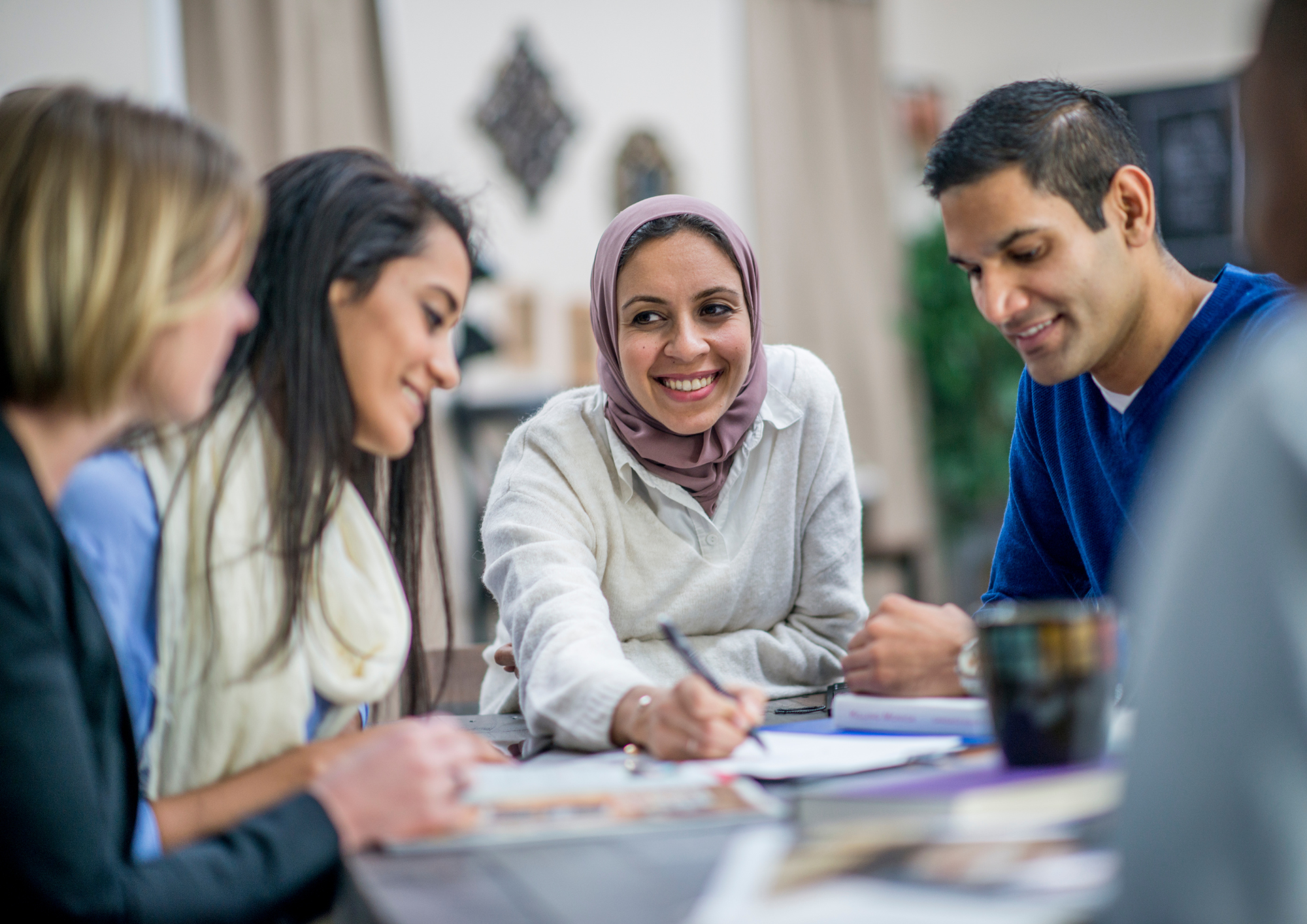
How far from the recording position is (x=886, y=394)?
5754mm

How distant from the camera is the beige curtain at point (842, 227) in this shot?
18.1 feet

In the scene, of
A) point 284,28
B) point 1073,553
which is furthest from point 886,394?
point 1073,553

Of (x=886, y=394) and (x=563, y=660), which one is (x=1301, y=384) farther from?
(x=886, y=394)

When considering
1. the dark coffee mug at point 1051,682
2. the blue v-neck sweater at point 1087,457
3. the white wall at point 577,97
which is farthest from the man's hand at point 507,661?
the white wall at point 577,97

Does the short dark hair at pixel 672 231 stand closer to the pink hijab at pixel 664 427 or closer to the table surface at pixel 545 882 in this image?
the pink hijab at pixel 664 427

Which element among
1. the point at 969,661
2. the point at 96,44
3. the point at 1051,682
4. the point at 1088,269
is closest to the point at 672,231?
the point at 1088,269

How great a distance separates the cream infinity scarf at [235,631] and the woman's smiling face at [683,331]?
690 millimetres

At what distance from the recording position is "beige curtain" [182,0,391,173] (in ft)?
13.5

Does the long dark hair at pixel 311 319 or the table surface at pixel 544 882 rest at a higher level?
the long dark hair at pixel 311 319

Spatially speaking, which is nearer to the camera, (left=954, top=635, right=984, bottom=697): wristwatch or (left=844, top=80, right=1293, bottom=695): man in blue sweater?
(left=954, top=635, right=984, bottom=697): wristwatch

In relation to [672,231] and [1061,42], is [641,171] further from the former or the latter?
[672,231]

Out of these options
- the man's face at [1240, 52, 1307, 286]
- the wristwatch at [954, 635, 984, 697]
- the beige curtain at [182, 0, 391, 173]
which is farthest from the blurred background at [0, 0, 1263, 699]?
the man's face at [1240, 52, 1307, 286]

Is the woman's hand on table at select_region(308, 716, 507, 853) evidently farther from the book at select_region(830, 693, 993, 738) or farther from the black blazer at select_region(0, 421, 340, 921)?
the book at select_region(830, 693, 993, 738)

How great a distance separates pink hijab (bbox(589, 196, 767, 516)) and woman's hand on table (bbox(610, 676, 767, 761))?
1.92 ft
